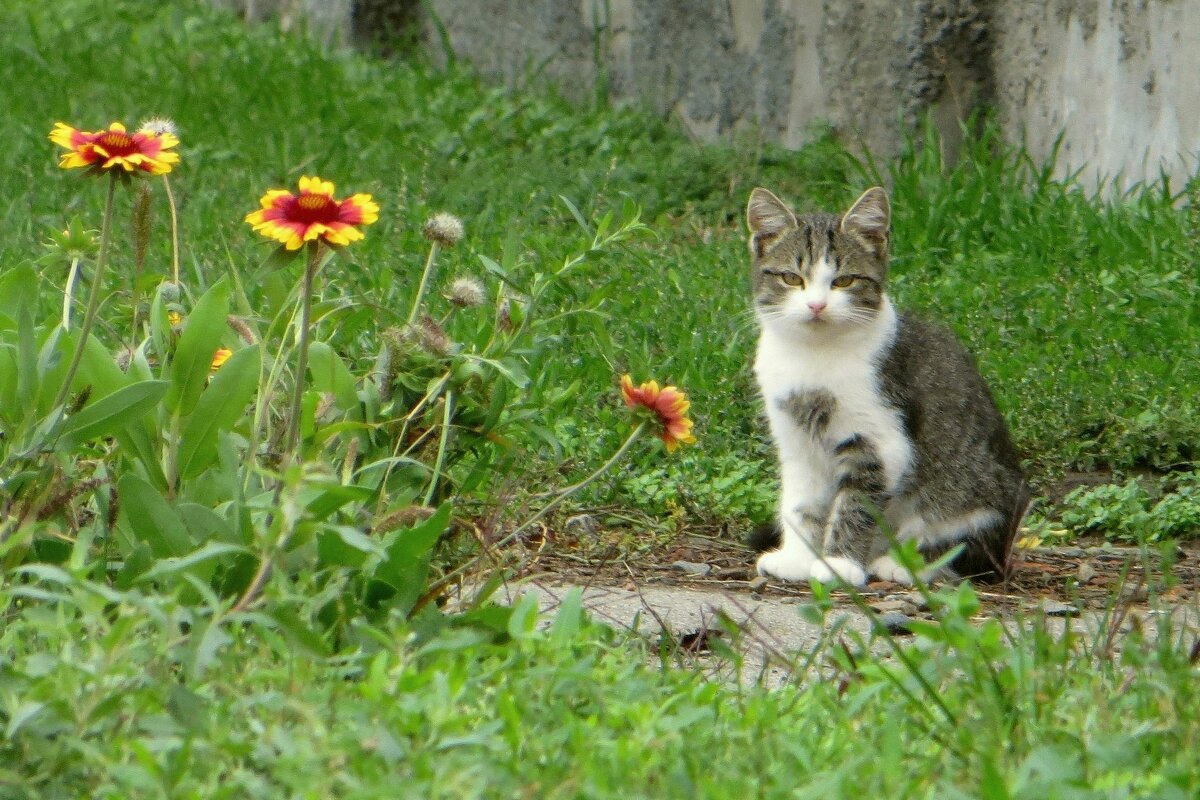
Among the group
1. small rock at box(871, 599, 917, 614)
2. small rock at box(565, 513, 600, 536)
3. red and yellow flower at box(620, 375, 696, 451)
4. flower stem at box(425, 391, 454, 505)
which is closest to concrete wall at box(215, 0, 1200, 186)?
small rock at box(871, 599, 917, 614)

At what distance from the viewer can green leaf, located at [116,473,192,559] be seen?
2574 mm

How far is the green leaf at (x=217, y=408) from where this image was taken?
109 inches

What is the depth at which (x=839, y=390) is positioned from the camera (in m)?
3.95

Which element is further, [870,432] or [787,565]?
[870,432]

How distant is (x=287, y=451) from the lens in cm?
266

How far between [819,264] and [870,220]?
0.21 metres

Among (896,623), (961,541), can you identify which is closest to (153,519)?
(896,623)

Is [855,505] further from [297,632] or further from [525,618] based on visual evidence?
[297,632]

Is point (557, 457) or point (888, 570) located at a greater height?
point (557, 457)

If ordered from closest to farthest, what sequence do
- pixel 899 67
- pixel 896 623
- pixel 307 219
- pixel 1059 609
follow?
1. pixel 307 219
2. pixel 896 623
3. pixel 1059 609
4. pixel 899 67

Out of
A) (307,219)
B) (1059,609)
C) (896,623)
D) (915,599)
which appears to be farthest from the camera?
(915,599)

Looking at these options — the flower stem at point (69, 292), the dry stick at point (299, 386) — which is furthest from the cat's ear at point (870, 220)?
the flower stem at point (69, 292)

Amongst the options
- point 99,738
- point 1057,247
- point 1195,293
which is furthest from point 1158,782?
point 1057,247

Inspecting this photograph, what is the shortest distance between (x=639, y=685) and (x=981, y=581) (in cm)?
191
